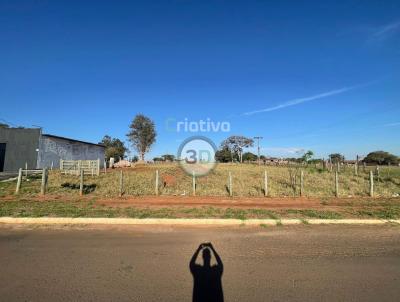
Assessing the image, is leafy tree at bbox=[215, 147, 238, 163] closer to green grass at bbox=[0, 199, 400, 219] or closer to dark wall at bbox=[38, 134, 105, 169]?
dark wall at bbox=[38, 134, 105, 169]

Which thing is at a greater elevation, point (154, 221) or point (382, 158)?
point (382, 158)

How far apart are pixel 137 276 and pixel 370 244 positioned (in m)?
5.52

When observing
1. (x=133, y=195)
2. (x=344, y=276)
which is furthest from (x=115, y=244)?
(x=133, y=195)

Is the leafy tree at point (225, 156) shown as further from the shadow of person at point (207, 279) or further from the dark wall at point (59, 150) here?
the shadow of person at point (207, 279)

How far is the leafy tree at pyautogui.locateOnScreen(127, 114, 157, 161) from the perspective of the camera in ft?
206

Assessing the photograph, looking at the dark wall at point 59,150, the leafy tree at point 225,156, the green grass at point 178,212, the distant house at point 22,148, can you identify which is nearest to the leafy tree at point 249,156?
the leafy tree at point 225,156

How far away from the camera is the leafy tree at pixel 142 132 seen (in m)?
62.9

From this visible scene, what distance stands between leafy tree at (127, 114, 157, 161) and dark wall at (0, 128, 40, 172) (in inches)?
1242

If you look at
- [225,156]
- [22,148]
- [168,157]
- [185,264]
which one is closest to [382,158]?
[225,156]

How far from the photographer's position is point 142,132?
207 ft

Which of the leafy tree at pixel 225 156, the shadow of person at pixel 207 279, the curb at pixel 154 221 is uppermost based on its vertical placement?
the leafy tree at pixel 225 156

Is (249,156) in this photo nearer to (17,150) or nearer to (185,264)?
(17,150)

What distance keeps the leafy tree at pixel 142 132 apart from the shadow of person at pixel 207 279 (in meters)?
58.6

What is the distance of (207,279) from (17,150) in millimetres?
34224
